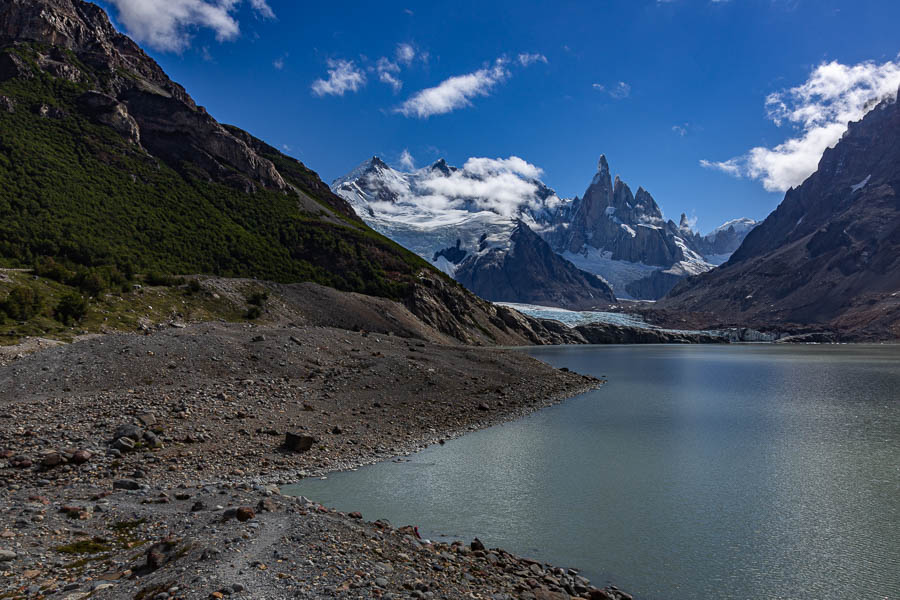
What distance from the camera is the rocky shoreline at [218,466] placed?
980 cm

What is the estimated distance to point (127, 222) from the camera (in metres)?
76.6

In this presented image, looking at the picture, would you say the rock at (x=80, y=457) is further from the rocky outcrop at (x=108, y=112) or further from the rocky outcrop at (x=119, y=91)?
the rocky outcrop at (x=119, y=91)

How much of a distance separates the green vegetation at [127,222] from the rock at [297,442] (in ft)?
90.1

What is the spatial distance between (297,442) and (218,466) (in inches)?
143

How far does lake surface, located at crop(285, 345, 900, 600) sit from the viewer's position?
1375 cm

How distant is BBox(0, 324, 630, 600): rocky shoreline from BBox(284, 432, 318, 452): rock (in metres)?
0.56

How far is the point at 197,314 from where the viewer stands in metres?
53.1

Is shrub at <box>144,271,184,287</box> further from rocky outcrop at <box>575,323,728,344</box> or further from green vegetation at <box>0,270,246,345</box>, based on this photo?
rocky outcrop at <box>575,323,728,344</box>

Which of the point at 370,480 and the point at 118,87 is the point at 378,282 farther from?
the point at 370,480

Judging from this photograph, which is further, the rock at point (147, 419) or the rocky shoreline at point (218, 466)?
the rock at point (147, 419)

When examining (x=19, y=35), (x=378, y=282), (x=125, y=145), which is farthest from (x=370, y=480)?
(x=19, y=35)

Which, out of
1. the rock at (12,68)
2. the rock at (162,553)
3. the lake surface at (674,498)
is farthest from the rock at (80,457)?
the rock at (12,68)

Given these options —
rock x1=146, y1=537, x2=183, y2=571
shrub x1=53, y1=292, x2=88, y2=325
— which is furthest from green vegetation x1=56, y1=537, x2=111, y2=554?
shrub x1=53, y1=292, x2=88, y2=325

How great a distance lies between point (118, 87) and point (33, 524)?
129 metres
